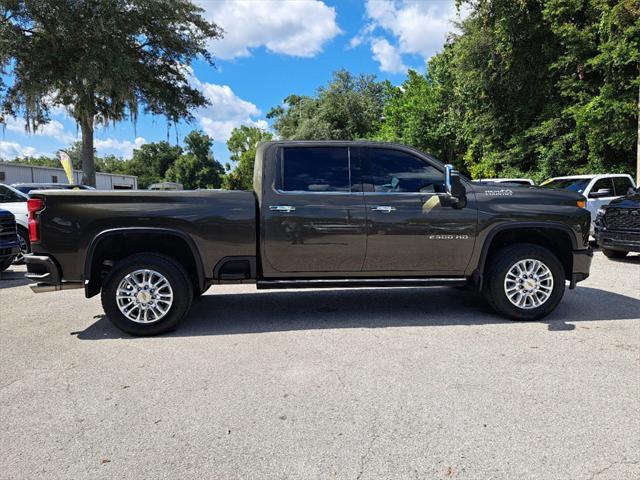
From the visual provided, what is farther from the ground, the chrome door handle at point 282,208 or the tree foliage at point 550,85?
the tree foliage at point 550,85

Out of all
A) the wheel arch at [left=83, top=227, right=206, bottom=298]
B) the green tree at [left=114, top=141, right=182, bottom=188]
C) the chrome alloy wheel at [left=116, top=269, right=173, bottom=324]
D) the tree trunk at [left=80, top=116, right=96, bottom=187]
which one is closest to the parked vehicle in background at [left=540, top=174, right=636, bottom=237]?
the wheel arch at [left=83, top=227, right=206, bottom=298]

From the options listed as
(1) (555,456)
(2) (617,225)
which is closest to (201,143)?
(2) (617,225)

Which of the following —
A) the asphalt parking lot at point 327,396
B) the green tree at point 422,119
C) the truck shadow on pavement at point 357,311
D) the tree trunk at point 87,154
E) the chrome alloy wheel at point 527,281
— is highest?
the green tree at point 422,119

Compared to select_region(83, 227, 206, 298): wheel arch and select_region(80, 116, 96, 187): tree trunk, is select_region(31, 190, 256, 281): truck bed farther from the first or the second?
select_region(80, 116, 96, 187): tree trunk

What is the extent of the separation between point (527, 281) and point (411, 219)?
152 cm

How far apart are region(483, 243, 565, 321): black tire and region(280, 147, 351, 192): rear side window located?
1931 millimetres

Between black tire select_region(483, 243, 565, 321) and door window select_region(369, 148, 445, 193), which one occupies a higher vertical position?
door window select_region(369, 148, 445, 193)

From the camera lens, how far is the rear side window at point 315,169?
5.39m

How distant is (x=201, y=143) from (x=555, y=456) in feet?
296

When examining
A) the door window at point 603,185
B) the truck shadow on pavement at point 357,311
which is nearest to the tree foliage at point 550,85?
the door window at point 603,185

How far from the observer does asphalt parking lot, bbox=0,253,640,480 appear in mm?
2768

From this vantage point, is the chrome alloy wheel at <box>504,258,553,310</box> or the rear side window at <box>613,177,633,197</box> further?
the rear side window at <box>613,177,633,197</box>

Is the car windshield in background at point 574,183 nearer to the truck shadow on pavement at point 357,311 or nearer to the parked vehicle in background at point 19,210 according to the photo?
the truck shadow on pavement at point 357,311

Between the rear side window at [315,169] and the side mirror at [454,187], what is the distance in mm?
1082
